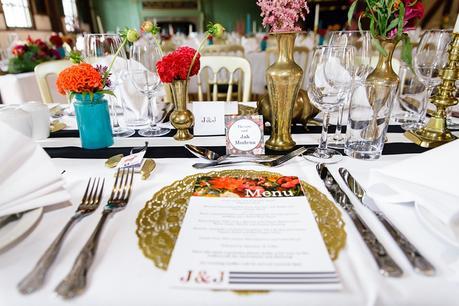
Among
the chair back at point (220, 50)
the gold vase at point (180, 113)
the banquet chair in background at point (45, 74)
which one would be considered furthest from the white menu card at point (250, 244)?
the chair back at point (220, 50)

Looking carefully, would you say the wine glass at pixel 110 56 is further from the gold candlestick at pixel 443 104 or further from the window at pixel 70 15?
the window at pixel 70 15

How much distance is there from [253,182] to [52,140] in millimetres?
627

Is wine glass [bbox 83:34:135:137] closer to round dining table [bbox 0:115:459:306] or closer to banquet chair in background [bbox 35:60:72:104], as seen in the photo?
round dining table [bbox 0:115:459:306]

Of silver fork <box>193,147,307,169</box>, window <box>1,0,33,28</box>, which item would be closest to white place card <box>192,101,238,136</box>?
silver fork <box>193,147,307,169</box>

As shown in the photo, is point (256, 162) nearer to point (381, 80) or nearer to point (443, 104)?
point (381, 80)

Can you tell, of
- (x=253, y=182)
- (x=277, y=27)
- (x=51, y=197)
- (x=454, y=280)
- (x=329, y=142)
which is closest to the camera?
(x=454, y=280)

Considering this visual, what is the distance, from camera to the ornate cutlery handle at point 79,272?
32 cm

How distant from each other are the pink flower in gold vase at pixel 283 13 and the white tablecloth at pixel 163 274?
1.41ft

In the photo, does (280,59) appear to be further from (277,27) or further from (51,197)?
(51,197)

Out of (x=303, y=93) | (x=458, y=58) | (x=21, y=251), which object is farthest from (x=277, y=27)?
(x=21, y=251)

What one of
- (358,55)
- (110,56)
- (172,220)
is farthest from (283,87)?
(110,56)

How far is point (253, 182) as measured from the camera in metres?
0.55

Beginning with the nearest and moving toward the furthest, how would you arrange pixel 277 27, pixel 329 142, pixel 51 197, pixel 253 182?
pixel 51 197
pixel 253 182
pixel 277 27
pixel 329 142

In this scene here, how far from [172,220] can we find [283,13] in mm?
490
